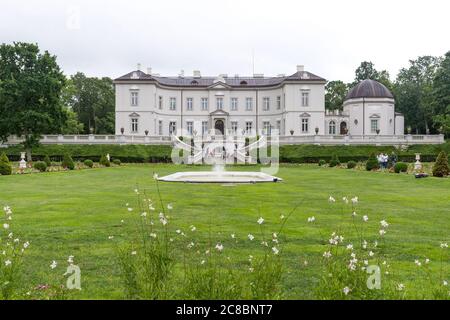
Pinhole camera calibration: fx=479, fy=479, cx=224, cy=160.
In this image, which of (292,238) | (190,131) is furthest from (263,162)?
(292,238)

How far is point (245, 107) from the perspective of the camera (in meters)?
67.6

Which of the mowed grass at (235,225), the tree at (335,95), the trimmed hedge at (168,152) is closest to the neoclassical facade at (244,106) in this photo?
the trimmed hedge at (168,152)

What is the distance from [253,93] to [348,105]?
13.1 m

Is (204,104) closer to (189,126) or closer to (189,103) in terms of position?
(189,103)

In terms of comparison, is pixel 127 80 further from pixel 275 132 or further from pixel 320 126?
pixel 320 126

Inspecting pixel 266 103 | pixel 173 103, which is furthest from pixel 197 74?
pixel 266 103

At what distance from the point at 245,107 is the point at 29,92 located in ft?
107

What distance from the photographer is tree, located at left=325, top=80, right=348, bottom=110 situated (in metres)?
84.1

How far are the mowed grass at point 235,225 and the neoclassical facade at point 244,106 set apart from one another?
42.5 m

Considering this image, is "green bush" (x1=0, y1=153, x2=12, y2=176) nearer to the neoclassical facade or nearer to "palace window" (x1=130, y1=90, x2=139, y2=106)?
the neoclassical facade

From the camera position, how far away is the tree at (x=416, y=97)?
70275 mm

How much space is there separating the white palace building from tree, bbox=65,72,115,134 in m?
17.5

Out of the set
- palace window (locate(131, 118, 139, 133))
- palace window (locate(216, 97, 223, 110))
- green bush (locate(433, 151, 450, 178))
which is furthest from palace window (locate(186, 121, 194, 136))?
green bush (locate(433, 151, 450, 178))

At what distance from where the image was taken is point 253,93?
67.5 metres
